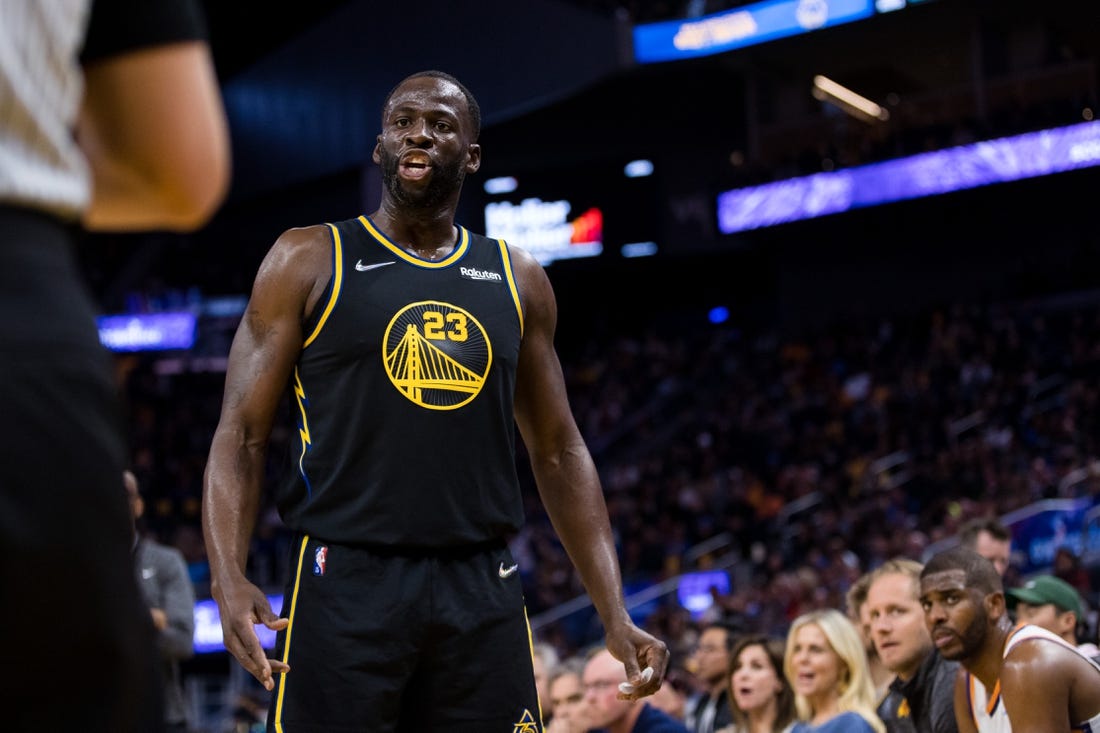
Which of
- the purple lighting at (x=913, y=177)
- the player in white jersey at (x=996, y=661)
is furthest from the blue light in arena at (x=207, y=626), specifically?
the player in white jersey at (x=996, y=661)

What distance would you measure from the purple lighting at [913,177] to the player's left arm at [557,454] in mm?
18536

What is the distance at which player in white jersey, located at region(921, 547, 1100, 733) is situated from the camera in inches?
183

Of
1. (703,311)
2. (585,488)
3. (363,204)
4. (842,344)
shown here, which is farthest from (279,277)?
(703,311)

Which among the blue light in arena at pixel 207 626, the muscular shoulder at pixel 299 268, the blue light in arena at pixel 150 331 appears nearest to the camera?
the muscular shoulder at pixel 299 268

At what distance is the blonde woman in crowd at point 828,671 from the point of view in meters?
5.97

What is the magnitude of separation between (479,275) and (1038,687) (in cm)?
233

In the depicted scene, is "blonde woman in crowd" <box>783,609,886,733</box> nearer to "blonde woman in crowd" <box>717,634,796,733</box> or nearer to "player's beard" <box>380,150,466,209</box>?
"blonde woman in crowd" <box>717,634,796,733</box>

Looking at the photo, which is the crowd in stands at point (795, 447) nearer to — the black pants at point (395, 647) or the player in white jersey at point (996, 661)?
the player in white jersey at point (996, 661)

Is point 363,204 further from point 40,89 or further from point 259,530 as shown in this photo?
point 40,89

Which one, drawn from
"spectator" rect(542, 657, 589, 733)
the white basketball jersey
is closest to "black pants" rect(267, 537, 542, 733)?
the white basketball jersey

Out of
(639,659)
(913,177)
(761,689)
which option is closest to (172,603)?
(761,689)

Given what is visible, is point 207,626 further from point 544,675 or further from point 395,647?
point 395,647

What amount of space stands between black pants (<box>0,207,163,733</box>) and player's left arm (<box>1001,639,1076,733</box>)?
3.93 m

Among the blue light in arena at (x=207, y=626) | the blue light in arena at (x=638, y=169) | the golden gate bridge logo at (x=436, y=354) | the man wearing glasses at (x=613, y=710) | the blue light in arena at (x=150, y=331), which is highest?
the blue light in arena at (x=638, y=169)
